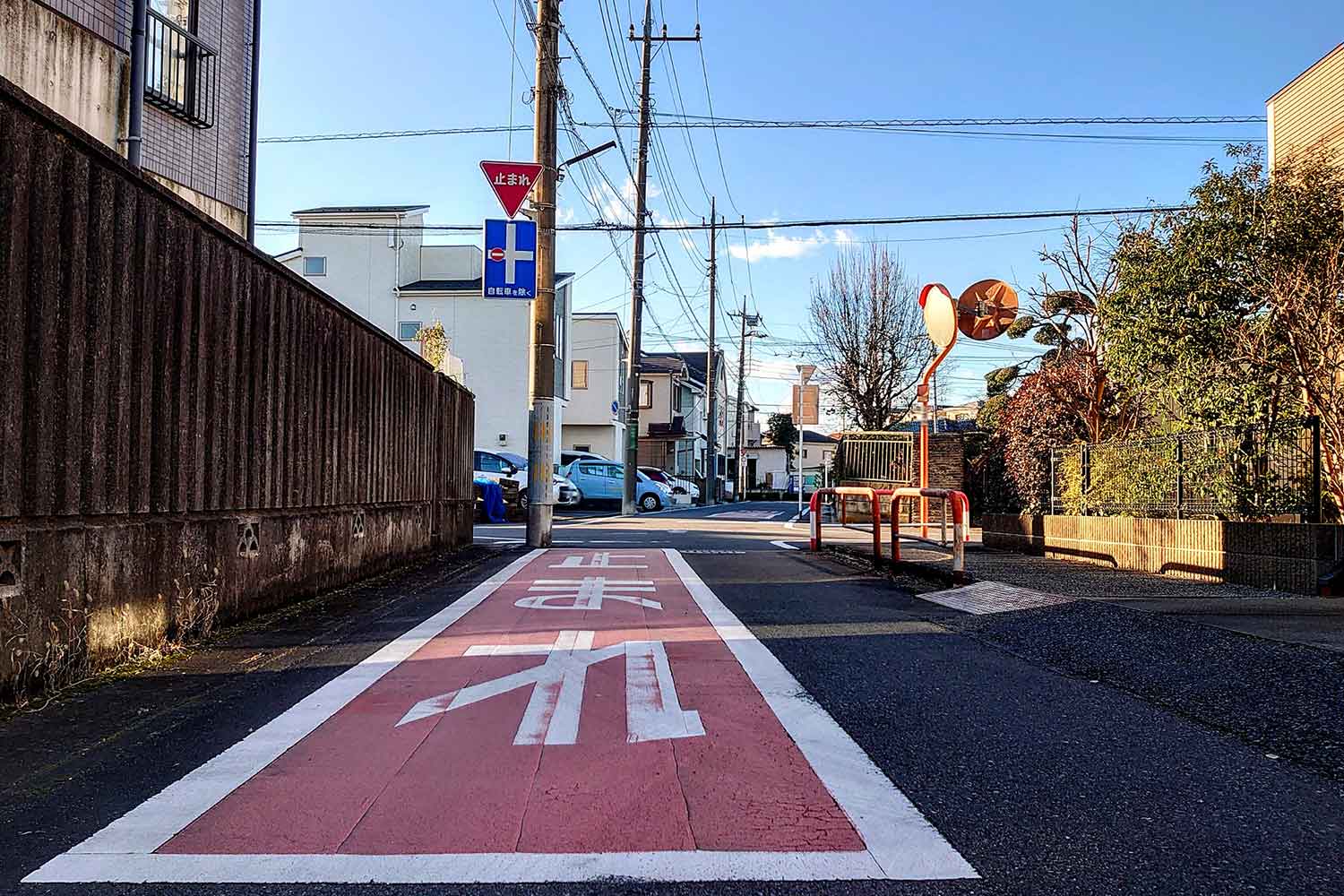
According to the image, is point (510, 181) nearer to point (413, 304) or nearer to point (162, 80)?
point (162, 80)

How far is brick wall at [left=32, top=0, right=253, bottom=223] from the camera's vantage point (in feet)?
36.0

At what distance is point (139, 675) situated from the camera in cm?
522

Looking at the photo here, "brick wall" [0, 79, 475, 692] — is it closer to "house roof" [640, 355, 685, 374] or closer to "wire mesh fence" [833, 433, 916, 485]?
"wire mesh fence" [833, 433, 916, 485]

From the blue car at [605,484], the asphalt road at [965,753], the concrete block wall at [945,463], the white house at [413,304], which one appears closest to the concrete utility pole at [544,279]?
the asphalt road at [965,753]

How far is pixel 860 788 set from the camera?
11.4 ft

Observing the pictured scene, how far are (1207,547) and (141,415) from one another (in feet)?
29.1

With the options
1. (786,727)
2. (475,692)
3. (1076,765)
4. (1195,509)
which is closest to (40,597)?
(475,692)

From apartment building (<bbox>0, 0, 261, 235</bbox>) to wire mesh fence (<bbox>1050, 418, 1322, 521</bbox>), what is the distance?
Result: 36.4 feet

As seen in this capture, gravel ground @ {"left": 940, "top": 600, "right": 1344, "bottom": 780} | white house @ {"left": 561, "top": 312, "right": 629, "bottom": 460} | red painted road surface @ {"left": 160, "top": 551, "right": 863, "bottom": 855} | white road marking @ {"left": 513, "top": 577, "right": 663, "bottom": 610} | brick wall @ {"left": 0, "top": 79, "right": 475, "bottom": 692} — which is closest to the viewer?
red painted road surface @ {"left": 160, "top": 551, "right": 863, "bottom": 855}

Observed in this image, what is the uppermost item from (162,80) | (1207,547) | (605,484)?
(162,80)

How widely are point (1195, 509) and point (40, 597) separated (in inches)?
382

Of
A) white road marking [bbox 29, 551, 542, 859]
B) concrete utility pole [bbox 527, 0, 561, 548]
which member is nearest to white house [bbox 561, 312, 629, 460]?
concrete utility pole [bbox 527, 0, 561, 548]

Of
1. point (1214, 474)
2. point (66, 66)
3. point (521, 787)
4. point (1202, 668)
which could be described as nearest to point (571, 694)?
point (521, 787)

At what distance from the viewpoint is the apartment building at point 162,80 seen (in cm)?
973
